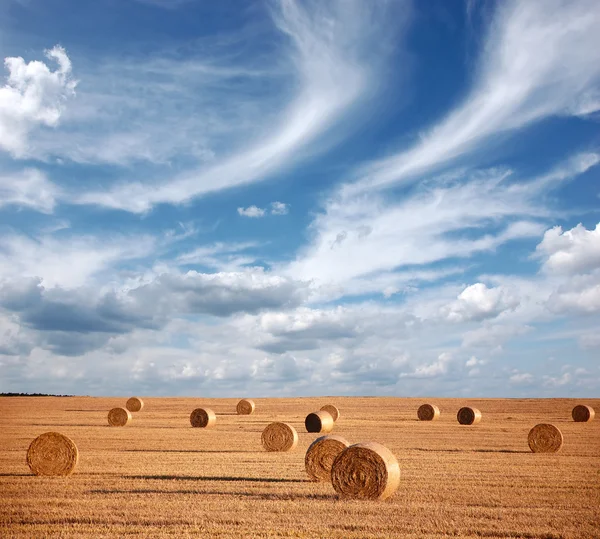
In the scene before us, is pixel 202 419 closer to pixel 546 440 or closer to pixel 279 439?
pixel 279 439

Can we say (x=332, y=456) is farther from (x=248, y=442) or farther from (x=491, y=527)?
(x=248, y=442)

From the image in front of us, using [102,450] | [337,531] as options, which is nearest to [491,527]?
[337,531]

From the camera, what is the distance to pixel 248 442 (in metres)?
28.4

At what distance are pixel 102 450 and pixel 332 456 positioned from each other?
11.2m

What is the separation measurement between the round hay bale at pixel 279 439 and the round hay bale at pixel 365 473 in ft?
34.5

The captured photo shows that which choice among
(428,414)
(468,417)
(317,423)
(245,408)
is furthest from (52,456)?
(245,408)

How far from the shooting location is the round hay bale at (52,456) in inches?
727

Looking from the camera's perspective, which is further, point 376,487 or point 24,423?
point 24,423

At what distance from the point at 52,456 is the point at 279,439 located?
9332 millimetres

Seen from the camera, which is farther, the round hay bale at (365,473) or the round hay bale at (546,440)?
the round hay bale at (546,440)

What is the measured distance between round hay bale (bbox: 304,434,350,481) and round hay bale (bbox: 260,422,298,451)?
26.4 ft

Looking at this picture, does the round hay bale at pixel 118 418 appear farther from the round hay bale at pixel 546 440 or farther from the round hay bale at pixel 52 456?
the round hay bale at pixel 546 440

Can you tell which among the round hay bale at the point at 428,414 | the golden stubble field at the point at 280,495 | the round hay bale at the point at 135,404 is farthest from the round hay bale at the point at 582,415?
the round hay bale at the point at 135,404

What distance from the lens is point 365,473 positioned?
14.8 metres
